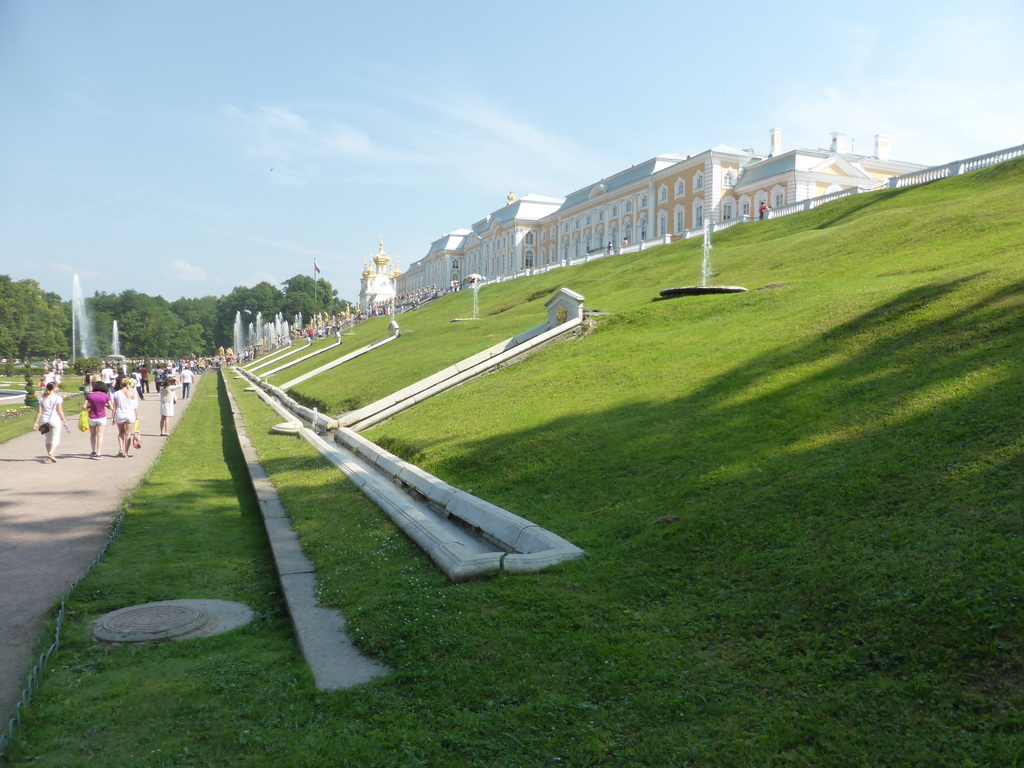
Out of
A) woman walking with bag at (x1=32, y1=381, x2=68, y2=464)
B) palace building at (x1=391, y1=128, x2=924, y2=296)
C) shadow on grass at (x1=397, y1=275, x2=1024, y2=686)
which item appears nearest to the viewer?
shadow on grass at (x1=397, y1=275, x2=1024, y2=686)

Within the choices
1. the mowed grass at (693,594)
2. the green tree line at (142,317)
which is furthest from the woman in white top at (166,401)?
the green tree line at (142,317)

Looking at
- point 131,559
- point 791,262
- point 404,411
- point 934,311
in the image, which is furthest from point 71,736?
point 791,262

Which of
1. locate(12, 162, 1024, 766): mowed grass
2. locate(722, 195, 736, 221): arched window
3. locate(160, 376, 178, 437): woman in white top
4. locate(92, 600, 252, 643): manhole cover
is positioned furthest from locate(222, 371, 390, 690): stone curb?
locate(722, 195, 736, 221): arched window

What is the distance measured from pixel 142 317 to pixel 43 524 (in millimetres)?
119952

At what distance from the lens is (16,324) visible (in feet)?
258

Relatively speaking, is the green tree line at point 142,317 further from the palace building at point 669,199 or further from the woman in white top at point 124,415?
the woman in white top at point 124,415

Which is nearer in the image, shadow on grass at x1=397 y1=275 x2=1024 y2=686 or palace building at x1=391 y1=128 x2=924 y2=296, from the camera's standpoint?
shadow on grass at x1=397 y1=275 x2=1024 y2=686

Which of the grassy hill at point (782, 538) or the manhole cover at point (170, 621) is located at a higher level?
the grassy hill at point (782, 538)

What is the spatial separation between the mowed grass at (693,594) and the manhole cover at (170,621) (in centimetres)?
21

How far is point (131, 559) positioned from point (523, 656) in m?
4.70

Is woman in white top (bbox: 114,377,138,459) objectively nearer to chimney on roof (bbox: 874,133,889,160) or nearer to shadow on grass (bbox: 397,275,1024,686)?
shadow on grass (bbox: 397,275,1024,686)

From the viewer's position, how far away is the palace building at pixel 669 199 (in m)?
50.5

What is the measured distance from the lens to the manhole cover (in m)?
5.02

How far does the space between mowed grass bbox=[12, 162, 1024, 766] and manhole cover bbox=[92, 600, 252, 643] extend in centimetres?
21
